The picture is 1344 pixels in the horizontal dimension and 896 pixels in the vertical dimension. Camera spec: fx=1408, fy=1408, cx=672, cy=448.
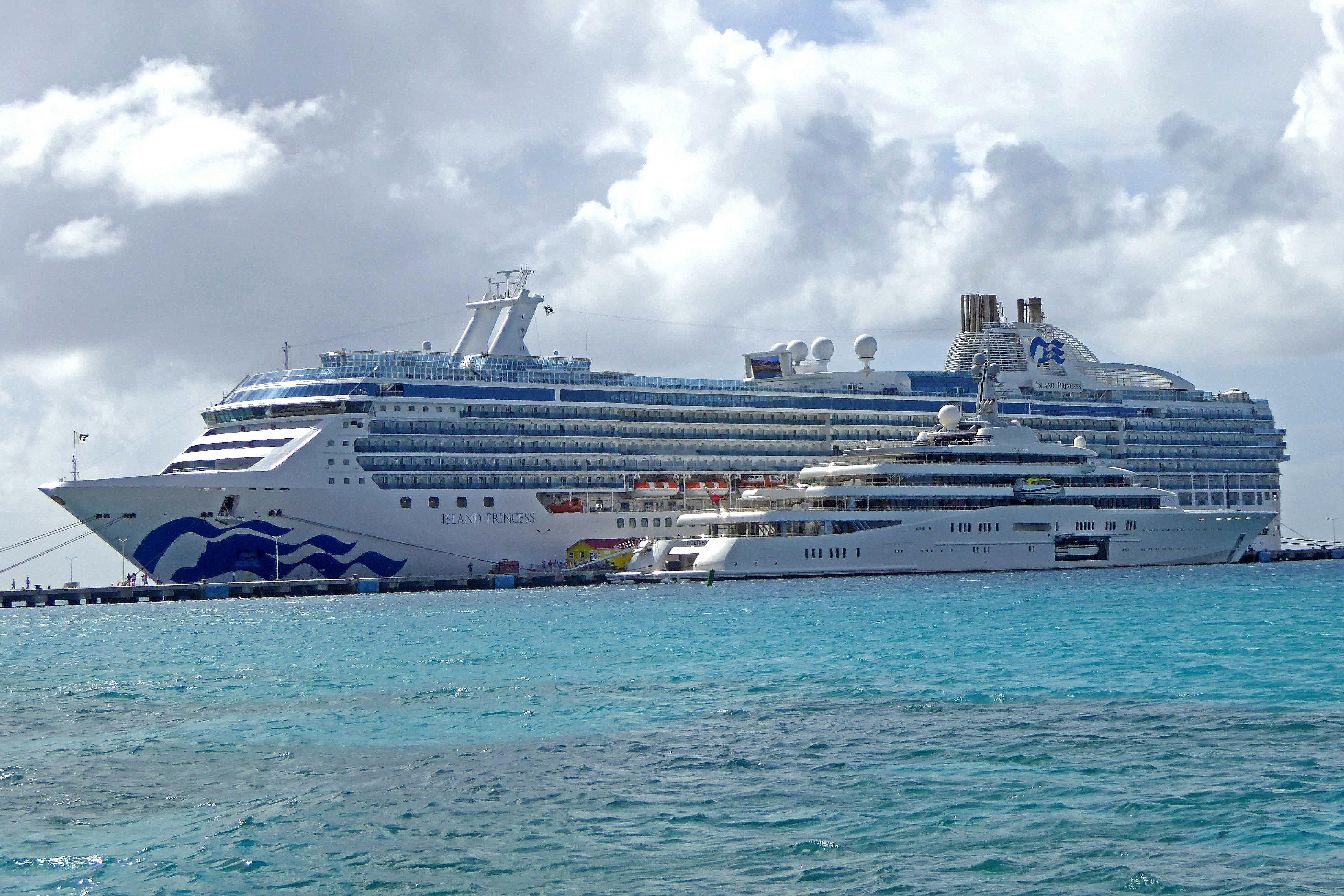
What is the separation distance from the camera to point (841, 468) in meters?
69.3

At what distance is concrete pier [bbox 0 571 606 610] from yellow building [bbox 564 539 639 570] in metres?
1.61

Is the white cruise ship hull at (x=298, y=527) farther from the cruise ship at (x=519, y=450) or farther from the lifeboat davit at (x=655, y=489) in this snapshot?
the lifeboat davit at (x=655, y=489)

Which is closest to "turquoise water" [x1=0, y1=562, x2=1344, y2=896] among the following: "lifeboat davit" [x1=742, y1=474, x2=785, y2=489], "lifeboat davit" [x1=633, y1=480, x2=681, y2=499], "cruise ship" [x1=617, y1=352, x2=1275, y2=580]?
"cruise ship" [x1=617, y1=352, x2=1275, y2=580]

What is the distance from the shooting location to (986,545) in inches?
2729

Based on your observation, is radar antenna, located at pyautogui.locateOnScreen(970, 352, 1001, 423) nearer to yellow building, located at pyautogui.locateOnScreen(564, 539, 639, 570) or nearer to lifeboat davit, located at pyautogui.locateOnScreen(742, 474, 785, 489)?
lifeboat davit, located at pyautogui.locateOnScreen(742, 474, 785, 489)

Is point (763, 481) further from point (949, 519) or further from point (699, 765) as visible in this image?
point (699, 765)

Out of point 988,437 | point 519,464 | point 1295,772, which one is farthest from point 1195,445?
point 1295,772

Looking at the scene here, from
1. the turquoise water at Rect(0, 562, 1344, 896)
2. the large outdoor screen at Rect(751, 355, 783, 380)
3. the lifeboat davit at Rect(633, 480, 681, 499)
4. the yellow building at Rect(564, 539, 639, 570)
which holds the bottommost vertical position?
the turquoise water at Rect(0, 562, 1344, 896)

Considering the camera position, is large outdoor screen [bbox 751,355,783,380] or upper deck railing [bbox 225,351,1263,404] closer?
upper deck railing [bbox 225,351,1263,404]

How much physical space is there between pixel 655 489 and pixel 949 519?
15791 millimetres

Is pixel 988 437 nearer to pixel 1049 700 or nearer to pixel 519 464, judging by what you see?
pixel 519 464

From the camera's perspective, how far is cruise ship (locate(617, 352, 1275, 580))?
66875 mm

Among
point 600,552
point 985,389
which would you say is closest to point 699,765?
point 600,552

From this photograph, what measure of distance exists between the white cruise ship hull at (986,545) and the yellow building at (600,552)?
414 cm
